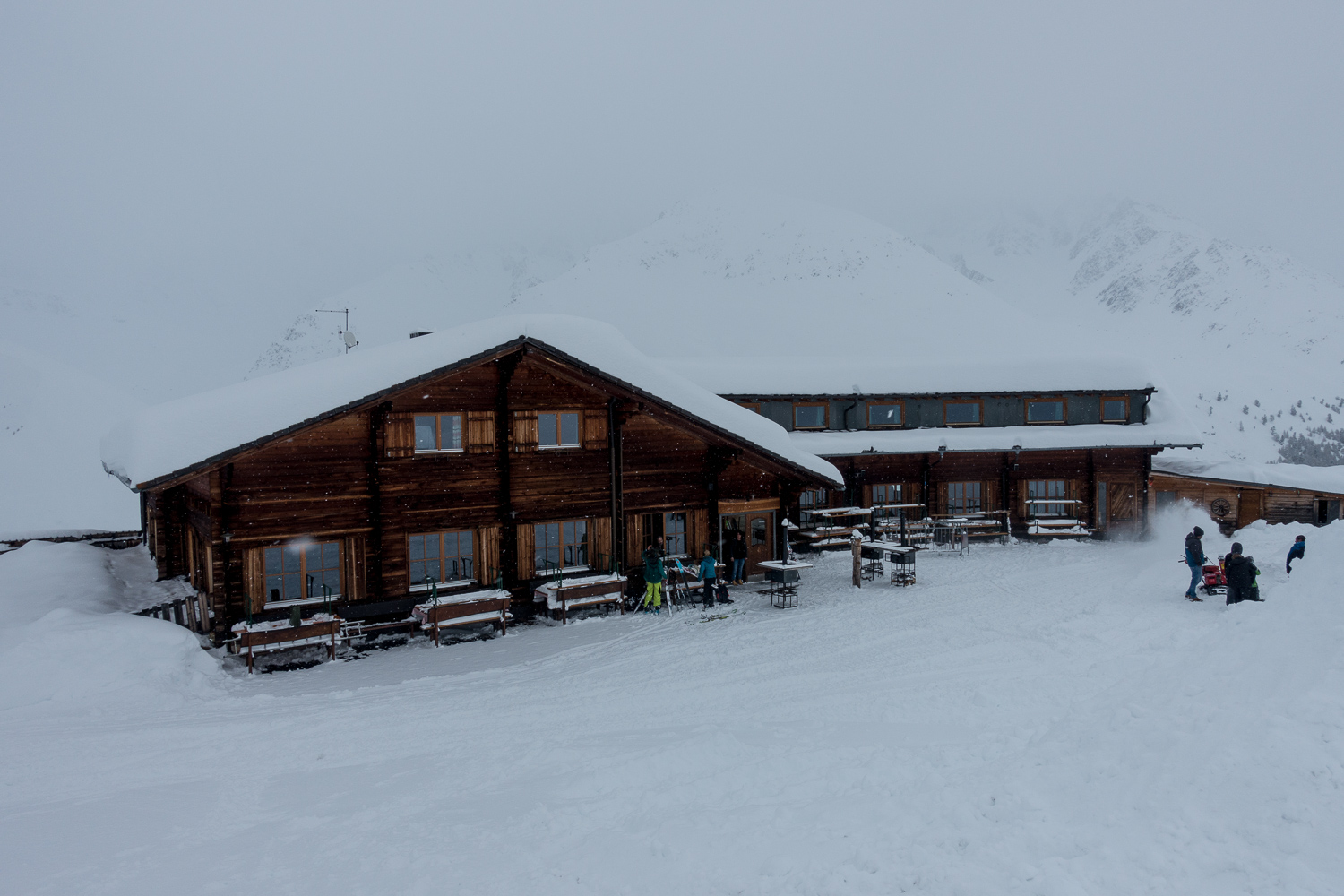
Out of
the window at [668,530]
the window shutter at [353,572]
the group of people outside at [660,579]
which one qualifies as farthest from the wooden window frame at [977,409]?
the window shutter at [353,572]

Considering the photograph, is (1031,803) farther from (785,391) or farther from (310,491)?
(785,391)

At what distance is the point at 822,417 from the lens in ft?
88.6

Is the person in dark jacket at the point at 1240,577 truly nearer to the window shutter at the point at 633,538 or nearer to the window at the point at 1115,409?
the window shutter at the point at 633,538

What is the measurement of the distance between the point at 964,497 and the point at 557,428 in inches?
656

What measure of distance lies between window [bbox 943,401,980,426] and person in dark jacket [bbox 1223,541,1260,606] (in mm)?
13252

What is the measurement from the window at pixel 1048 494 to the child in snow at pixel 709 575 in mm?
15698

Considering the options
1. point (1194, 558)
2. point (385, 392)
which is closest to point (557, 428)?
point (385, 392)

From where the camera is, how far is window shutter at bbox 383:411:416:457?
51.2 feet

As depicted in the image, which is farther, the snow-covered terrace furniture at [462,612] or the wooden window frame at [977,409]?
the wooden window frame at [977,409]

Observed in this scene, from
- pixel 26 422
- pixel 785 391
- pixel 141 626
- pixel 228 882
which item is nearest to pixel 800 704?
pixel 228 882

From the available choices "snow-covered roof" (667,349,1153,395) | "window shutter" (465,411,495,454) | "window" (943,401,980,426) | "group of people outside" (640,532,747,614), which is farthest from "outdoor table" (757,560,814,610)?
"window" (943,401,980,426)

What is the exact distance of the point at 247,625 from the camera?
13.3 metres

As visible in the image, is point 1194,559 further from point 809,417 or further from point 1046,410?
point 809,417

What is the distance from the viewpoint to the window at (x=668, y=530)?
61.5ft
